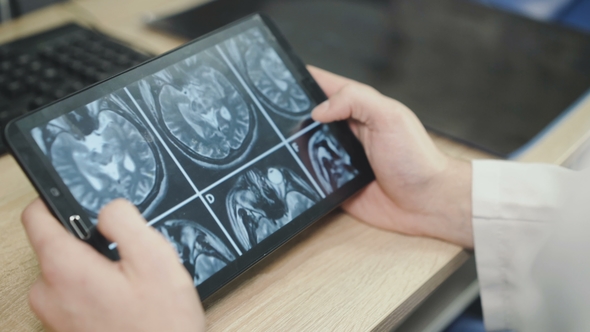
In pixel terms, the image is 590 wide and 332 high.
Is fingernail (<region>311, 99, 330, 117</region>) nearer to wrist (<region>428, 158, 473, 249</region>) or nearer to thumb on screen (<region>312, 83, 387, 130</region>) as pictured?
thumb on screen (<region>312, 83, 387, 130</region>)

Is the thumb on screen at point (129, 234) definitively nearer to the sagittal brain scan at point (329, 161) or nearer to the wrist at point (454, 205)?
the sagittal brain scan at point (329, 161)

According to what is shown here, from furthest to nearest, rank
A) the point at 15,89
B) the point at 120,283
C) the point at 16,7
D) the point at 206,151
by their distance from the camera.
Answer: the point at 16,7 → the point at 15,89 → the point at 206,151 → the point at 120,283

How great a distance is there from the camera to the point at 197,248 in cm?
48

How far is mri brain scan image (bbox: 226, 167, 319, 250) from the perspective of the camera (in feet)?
1.69

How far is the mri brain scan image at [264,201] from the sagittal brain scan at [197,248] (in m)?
0.02

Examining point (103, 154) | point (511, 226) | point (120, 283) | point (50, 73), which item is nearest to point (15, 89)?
point (50, 73)

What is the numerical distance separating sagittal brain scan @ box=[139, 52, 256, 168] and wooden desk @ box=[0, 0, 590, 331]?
0.13 m

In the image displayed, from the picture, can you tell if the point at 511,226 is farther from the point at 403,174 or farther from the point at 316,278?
the point at 316,278

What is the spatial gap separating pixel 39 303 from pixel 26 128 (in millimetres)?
152

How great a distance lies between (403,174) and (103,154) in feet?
1.10

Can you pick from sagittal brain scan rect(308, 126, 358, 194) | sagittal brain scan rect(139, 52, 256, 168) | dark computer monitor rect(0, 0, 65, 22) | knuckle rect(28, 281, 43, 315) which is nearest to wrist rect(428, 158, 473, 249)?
sagittal brain scan rect(308, 126, 358, 194)

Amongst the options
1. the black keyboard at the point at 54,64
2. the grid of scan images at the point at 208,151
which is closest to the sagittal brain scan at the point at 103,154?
the grid of scan images at the point at 208,151

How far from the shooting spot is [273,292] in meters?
0.51

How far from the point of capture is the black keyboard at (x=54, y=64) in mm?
699
